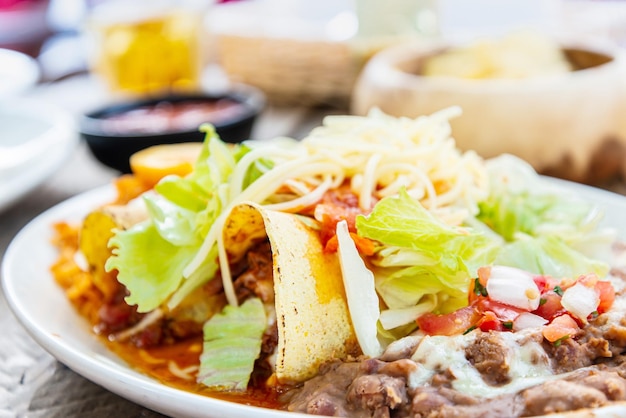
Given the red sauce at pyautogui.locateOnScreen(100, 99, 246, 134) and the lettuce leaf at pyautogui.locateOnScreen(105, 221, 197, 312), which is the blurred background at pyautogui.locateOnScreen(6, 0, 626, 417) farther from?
the lettuce leaf at pyautogui.locateOnScreen(105, 221, 197, 312)

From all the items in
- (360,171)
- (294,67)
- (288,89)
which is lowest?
(288,89)

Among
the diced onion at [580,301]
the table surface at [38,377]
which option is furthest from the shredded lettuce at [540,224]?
the table surface at [38,377]

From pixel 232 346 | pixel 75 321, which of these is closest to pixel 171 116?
pixel 75 321

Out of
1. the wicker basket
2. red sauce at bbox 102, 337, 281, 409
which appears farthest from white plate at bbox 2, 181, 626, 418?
the wicker basket

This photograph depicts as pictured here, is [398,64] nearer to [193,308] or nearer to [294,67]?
[294,67]

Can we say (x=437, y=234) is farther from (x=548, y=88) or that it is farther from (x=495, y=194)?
(x=548, y=88)

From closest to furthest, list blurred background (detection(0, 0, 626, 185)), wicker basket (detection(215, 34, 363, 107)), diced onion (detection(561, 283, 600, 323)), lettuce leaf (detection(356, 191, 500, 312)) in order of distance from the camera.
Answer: diced onion (detection(561, 283, 600, 323)), lettuce leaf (detection(356, 191, 500, 312)), blurred background (detection(0, 0, 626, 185)), wicker basket (detection(215, 34, 363, 107))
